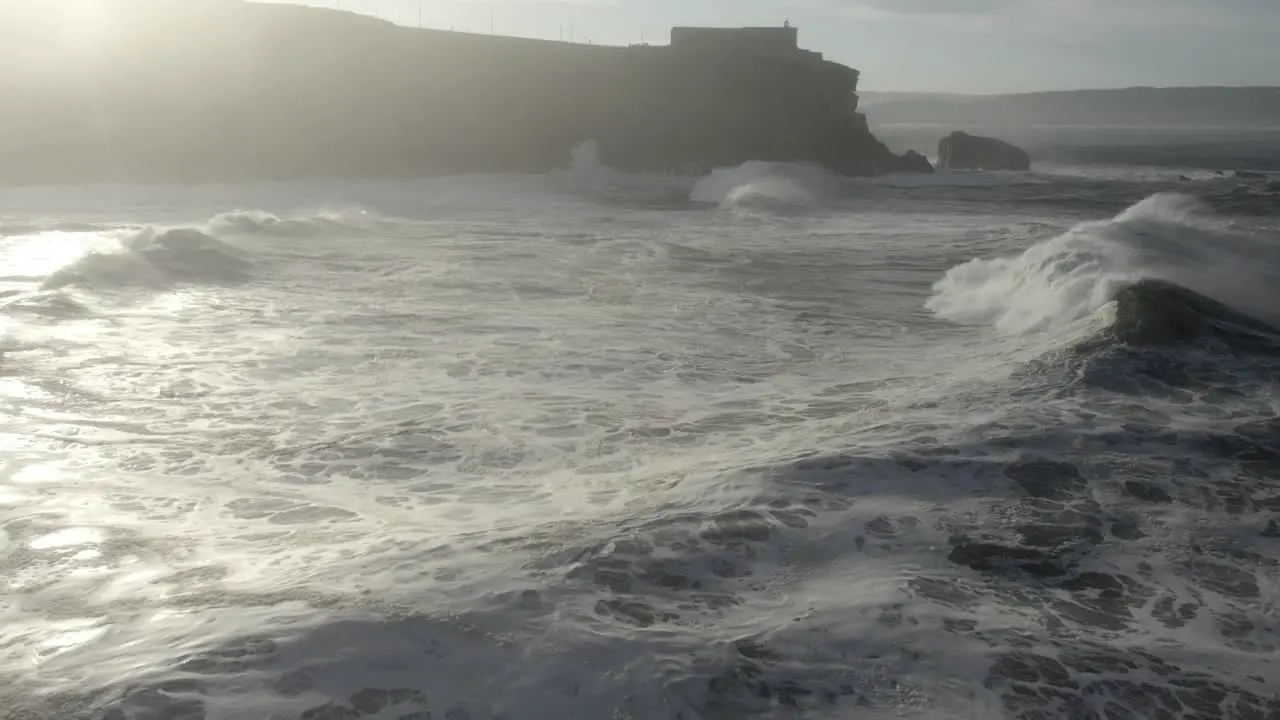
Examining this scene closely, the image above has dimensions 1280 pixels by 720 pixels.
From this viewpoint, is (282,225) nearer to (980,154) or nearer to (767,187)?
(767,187)

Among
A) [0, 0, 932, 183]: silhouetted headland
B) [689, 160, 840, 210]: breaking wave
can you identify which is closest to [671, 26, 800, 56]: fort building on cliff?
[0, 0, 932, 183]: silhouetted headland

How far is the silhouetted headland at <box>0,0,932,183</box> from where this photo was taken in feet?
132

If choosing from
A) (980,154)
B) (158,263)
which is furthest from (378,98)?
(158,263)

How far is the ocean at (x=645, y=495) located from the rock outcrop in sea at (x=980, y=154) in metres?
41.8

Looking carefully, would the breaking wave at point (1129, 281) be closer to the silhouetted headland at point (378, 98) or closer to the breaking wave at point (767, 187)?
the breaking wave at point (767, 187)

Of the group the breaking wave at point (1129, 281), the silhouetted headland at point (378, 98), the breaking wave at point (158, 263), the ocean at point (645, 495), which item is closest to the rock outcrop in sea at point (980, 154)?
the silhouetted headland at point (378, 98)

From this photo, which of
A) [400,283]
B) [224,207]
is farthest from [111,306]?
[224,207]

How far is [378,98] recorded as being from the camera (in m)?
45.1

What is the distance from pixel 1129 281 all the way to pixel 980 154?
46653 mm

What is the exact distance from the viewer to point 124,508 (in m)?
5.75

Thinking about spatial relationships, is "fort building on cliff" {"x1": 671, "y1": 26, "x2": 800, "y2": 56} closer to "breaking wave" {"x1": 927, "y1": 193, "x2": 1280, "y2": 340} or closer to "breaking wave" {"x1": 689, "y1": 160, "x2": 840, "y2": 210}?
"breaking wave" {"x1": 689, "y1": 160, "x2": 840, "y2": 210}

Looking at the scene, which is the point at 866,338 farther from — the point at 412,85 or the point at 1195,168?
the point at 1195,168

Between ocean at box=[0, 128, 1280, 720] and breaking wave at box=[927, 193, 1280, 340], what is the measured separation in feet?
0.28

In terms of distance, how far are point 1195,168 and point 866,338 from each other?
2013 inches
